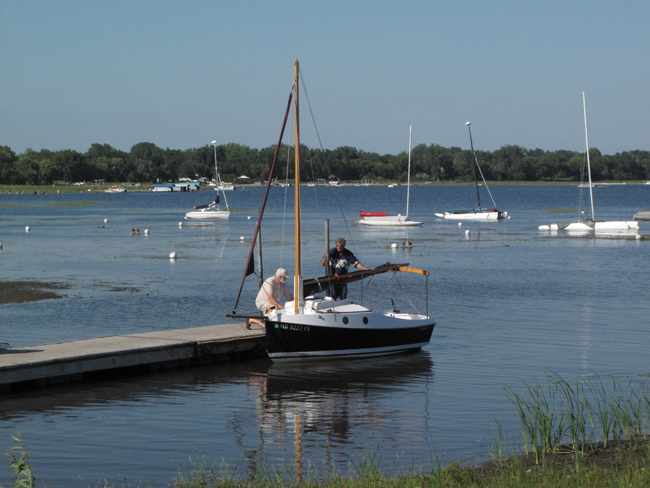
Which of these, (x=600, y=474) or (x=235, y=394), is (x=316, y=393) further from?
(x=600, y=474)

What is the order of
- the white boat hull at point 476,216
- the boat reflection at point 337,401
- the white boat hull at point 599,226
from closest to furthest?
the boat reflection at point 337,401, the white boat hull at point 599,226, the white boat hull at point 476,216

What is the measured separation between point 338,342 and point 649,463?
9409mm

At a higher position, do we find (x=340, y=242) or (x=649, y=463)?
(x=340, y=242)

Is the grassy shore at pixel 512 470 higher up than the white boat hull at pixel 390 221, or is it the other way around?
the white boat hull at pixel 390 221

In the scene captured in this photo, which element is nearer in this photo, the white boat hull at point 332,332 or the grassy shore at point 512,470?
the grassy shore at point 512,470

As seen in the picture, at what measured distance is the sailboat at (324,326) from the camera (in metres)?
17.4

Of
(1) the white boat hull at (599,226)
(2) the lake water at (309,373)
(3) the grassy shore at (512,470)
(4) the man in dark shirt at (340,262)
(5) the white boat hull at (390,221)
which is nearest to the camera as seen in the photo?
(3) the grassy shore at (512,470)

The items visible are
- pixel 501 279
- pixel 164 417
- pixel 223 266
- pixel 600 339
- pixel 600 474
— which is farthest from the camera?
pixel 223 266

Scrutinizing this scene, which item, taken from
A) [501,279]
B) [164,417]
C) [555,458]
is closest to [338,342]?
[164,417]

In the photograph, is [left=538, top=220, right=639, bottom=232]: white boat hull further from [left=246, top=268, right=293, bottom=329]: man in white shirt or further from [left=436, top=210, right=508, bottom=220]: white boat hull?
[left=246, top=268, right=293, bottom=329]: man in white shirt

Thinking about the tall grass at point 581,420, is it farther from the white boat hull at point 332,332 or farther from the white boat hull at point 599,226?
the white boat hull at point 599,226

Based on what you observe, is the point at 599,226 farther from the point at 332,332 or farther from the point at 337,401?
the point at 337,401

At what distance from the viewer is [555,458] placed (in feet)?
32.2

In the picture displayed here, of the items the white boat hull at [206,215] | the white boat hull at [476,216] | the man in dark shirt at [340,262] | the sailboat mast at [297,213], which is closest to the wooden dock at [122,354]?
the sailboat mast at [297,213]
